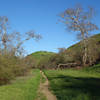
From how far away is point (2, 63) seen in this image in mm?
14594

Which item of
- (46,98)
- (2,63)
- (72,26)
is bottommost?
(46,98)

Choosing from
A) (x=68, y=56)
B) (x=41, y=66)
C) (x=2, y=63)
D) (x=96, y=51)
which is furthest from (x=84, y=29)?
(x=41, y=66)

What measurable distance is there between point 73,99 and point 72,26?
2679cm

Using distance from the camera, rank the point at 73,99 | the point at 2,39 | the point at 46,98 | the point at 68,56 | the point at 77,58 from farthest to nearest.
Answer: the point at 68,56, the point at 77,58, the point at 2,39, the point at 46,98, the point at 73,99

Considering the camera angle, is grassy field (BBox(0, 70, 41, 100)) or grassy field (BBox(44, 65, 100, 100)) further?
grassy field (BBox(0, 70, 41, 100))

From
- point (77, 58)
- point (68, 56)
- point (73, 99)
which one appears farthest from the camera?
point (68, 56)

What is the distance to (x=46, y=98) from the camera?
32.9 feet

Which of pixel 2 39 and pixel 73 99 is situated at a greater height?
pixel 2 39

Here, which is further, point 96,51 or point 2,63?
point 96,51

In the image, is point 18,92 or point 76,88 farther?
point 76,88

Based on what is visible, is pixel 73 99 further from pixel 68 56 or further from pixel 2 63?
pixel 68 56

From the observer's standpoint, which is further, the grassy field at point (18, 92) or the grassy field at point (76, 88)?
the grassy field at point (18, 92)

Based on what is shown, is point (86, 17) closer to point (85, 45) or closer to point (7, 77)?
point (85, 45)

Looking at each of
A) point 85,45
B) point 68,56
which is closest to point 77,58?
point 68,56
